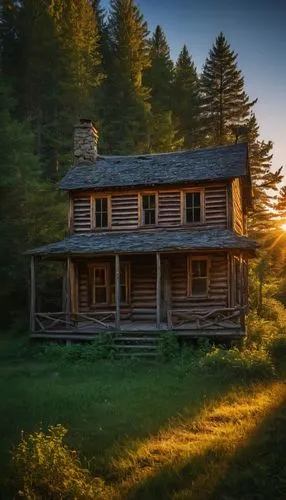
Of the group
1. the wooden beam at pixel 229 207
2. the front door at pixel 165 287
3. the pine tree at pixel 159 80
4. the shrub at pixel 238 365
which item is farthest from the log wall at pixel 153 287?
the pine tree at pixel 159 80

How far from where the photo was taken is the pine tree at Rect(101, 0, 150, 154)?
134 feet

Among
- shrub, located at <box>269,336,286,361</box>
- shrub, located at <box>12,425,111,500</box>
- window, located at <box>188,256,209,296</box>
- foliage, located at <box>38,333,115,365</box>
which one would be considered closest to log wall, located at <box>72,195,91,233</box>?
window, located at <box>188,256,209,296</box>

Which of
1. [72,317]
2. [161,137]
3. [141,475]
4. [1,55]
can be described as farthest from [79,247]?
[1,55]

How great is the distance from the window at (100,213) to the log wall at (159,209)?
0.90ft

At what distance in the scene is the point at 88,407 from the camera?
10.8 meters

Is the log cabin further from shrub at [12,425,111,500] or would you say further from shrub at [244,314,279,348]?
shrub at [12,425,111,500]

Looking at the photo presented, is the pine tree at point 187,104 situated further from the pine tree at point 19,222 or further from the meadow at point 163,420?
the meadow at point 163,420

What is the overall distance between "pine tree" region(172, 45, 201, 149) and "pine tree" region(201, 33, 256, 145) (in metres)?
1.62

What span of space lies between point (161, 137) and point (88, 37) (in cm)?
1155

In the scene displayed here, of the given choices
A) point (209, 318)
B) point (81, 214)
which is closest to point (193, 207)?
point (209, 318)

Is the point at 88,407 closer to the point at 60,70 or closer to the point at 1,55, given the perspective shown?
the point at 60,70

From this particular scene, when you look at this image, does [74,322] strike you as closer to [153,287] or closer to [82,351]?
[82,351]

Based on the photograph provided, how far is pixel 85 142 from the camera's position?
2661cm

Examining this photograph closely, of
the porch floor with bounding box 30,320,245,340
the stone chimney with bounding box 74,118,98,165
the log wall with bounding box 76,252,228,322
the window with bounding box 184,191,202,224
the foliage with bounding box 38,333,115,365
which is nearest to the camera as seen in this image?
the foliage with bounding box 38,333,115,365
